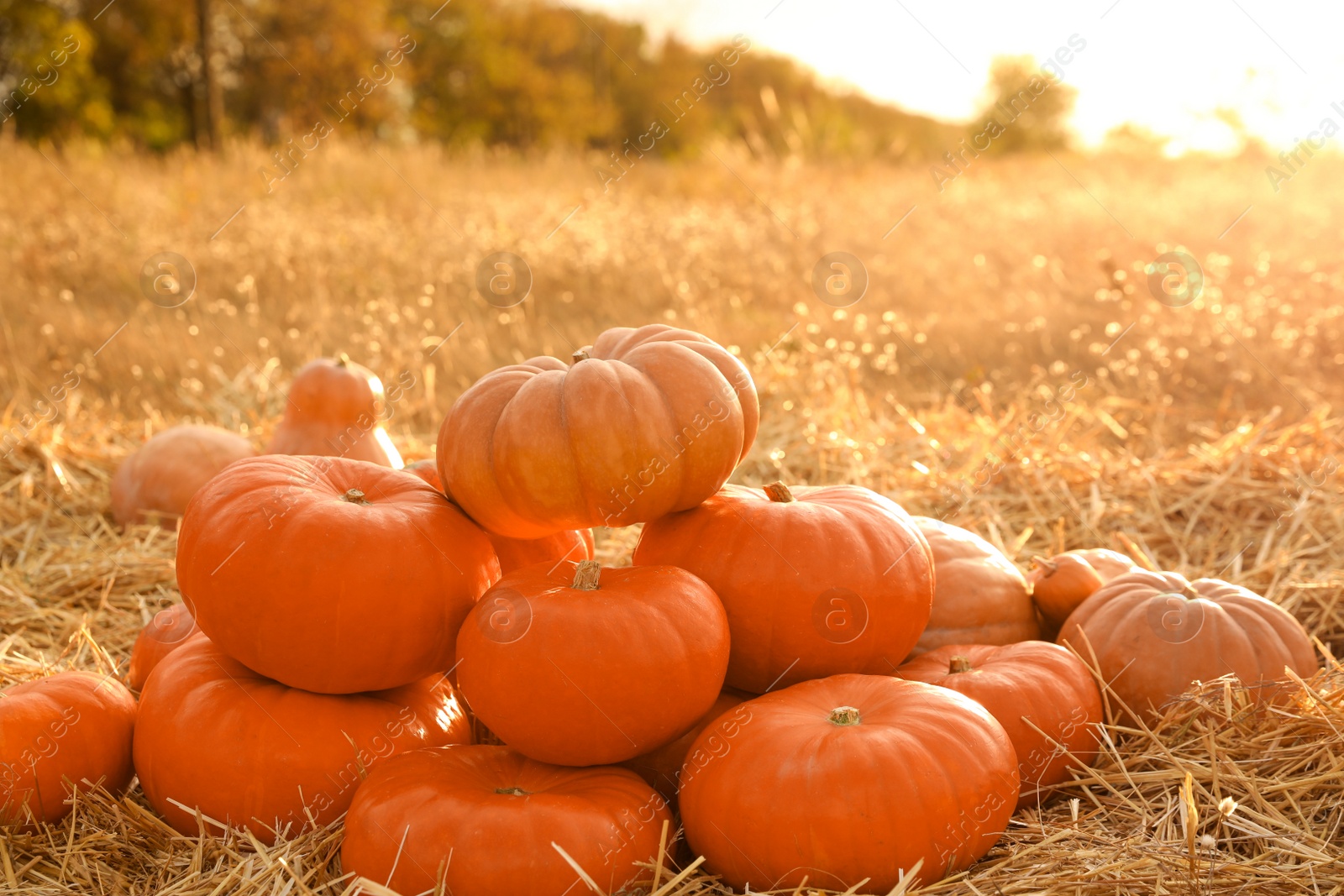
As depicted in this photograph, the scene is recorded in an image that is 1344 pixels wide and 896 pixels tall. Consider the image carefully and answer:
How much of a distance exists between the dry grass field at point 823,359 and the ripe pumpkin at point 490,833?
0.39 ft

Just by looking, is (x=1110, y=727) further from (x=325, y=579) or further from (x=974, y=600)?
(x=325, y=579)

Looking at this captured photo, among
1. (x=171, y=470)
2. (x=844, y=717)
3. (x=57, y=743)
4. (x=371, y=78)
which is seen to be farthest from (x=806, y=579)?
(x=371, y=78)

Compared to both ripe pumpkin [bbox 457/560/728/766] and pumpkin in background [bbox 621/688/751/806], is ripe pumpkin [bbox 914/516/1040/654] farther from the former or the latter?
ripe pumpkin [bbox 457/560/728/766]

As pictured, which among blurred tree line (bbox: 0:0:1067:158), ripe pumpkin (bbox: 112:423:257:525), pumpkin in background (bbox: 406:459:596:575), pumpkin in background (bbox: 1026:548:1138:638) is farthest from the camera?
blurred tree line (bbox: 0:0:1067:158)

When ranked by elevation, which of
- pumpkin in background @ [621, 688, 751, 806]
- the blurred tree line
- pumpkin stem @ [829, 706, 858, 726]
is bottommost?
pumpkin in background @ [621, 688, 751, 806]

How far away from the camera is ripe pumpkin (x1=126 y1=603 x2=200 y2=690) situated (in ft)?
8.74

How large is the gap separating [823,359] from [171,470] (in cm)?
391

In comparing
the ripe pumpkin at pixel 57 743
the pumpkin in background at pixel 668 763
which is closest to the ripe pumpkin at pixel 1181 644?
the pumpkin in background at pixel 668 763

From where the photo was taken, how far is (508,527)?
224 centimetres

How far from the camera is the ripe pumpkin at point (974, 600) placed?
8.79 feet

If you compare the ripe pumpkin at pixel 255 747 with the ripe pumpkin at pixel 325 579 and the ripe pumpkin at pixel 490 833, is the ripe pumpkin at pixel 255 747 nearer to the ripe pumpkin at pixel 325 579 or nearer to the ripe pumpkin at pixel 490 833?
the ripe pumpkin at pixel 325 579

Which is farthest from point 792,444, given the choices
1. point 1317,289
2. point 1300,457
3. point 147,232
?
point 147,232

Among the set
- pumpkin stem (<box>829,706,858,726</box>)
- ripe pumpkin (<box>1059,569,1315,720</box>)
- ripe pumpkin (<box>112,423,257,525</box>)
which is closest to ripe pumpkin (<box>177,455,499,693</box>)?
pumpkin stem (<box>829,706,858,726</box>)

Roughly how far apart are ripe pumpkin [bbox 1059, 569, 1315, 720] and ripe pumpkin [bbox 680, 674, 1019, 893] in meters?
0.65
